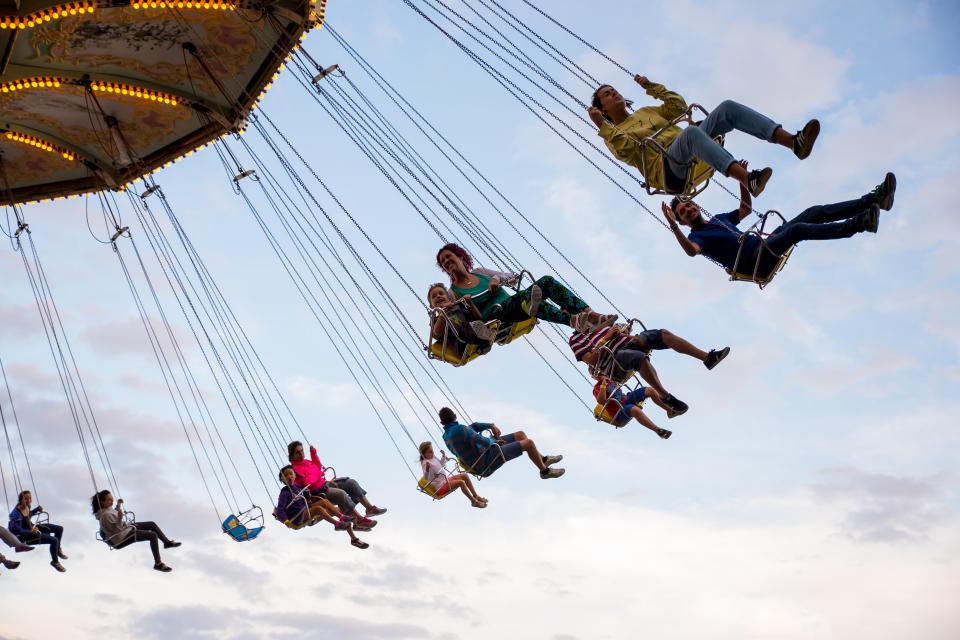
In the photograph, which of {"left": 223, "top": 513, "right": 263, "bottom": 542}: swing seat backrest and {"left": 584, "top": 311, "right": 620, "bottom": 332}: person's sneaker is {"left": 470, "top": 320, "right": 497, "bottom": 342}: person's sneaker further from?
{"left": 223, "top": 513, "right": 263, "bottom": 542}: swing seat backrest

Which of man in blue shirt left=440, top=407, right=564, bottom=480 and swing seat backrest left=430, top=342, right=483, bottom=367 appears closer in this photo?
swing seat backrest left=430, top=342, right=483, bottom=367

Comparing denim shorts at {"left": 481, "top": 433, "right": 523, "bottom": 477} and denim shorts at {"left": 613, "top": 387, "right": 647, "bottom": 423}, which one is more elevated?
denim shorts at {"left": 481, "top": 433, "right": 523, "bottom": 477}

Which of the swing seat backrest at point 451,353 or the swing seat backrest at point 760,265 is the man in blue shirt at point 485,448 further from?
the swing seat backrest at point 760,265

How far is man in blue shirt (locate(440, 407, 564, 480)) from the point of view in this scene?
587 inches

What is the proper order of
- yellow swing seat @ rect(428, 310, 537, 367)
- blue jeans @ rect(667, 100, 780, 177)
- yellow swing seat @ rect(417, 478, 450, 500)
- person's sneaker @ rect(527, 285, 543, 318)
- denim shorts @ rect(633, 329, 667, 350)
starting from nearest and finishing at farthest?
blue jeans @ rect(667, 100, 780, 177) < denim shorts @ rect(633, 329, 667, 350) < person's sneaker @ rect(527, 285, 543, 318) < yellow swing seat @ rect(428, 310, 537, 367) < yellow swing seat @ rect(417, 478, 450, 500)

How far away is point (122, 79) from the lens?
17.9m

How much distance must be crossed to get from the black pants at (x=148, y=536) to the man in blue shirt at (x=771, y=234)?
31.8 feet

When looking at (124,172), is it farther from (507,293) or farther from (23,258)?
(507,293)

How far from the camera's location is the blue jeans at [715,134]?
40.8 feet

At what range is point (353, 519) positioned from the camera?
683 inches

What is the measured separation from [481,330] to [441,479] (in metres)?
3.10

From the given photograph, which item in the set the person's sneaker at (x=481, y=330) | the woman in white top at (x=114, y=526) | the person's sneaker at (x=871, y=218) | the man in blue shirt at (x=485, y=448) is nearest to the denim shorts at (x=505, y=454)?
the man in blue shirt at (x=485, y=448)

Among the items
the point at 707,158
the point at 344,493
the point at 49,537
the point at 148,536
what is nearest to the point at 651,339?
the point at 707,158

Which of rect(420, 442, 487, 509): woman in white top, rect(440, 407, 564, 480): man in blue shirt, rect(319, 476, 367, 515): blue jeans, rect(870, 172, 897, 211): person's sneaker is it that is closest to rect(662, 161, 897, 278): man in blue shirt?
rect(870, 172, 897, 211): person's sneaker
